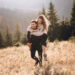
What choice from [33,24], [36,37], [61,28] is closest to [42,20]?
[33,24]

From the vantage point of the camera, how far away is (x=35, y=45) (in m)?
5.97

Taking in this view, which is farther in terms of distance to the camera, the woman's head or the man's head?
the woman's head

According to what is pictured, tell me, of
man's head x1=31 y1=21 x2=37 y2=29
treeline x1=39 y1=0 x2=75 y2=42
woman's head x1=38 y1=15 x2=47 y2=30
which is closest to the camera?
man's head x1=31 y1=21 x2=37 y2=29

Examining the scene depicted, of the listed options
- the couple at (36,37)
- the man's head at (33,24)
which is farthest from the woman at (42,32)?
the man's head at (33,24)

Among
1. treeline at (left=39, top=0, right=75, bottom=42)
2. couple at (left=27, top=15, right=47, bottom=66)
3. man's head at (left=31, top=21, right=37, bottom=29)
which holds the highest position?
man's head at (left=31, top=21, right=37, bottom=29)

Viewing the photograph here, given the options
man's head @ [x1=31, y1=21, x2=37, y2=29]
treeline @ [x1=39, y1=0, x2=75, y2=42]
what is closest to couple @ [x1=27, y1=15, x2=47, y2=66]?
man's head @ [x1=31, y1=21, x2=37, y2=29]

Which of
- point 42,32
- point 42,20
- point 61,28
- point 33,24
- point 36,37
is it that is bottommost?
point 61,28

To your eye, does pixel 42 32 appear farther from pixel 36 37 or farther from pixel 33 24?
pixel 33 24

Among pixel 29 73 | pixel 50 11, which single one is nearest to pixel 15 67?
pixel 29 73

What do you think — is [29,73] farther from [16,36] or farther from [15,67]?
[16,36]

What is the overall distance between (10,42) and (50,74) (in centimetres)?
4751

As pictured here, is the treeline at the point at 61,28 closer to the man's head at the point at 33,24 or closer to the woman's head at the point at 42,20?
the woman's head at the point at 42,20

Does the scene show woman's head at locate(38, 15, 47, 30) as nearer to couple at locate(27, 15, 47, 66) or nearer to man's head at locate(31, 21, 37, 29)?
couple at locate(27, 15, 47, 66)

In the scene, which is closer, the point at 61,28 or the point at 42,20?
the point at 42,20
